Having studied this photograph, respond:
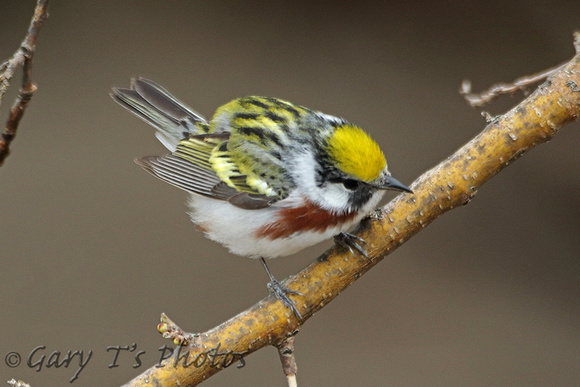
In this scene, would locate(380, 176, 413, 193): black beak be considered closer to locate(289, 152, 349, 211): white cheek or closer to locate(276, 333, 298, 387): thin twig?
locate(289, 152, 349, 211): white cheek

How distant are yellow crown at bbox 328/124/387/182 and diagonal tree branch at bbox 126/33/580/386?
0.65ft

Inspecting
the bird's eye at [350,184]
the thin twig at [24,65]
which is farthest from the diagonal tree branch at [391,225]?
the thin twig at [24,65]

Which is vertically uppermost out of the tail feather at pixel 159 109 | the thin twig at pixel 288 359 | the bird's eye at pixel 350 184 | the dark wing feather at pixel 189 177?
the tail feather at pixel 159 109

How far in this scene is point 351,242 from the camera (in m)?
2.66

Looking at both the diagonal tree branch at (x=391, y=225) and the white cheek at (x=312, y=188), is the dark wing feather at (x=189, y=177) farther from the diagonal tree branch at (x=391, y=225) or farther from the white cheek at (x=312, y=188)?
the diagonal tree branch at (x=391, y=225)

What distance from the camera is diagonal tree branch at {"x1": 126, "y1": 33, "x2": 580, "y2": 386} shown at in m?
2.36

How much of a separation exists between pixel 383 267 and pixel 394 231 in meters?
2.54

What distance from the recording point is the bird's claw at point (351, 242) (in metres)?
2.65

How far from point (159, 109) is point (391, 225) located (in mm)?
1557

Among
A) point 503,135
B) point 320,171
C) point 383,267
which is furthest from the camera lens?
point 383,267

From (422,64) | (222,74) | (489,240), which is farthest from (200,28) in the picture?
(489,240)

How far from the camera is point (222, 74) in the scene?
16.6 feet

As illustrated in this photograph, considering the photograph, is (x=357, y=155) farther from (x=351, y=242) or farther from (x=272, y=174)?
(x=272, y=174)

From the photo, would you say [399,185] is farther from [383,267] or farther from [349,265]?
[383,267]
